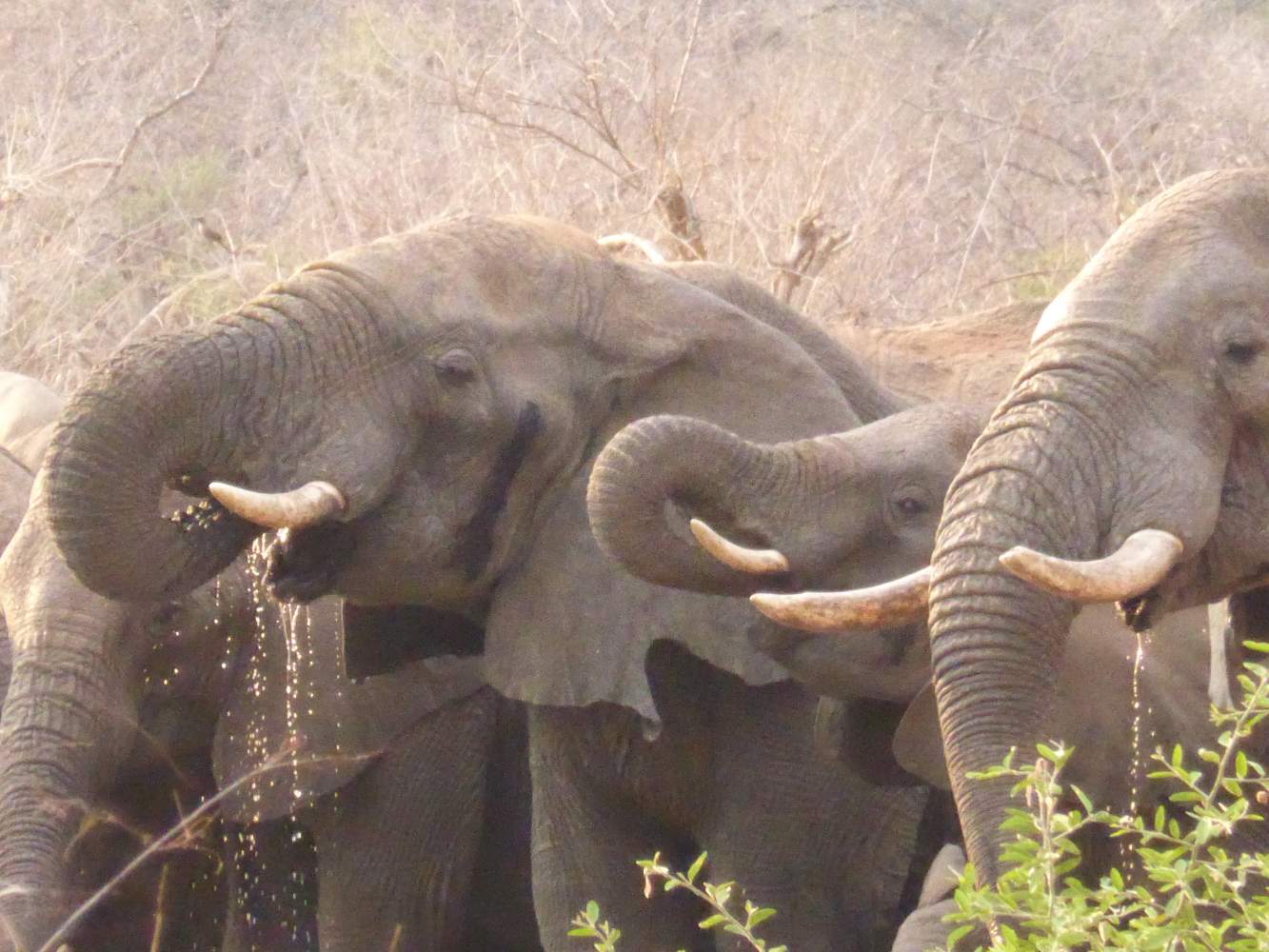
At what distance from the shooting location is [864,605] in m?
3.98

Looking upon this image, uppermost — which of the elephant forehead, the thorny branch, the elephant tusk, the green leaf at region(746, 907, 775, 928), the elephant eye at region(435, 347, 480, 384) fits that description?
the thorny branch

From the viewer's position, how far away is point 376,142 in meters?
13.2

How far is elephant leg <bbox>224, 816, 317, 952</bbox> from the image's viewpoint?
5.93 metres

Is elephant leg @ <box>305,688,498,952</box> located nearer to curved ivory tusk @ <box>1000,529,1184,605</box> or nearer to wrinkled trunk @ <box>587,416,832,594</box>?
wrinkled trunk @ <box>587,416,832,594</box>

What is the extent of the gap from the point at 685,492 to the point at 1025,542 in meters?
0.87

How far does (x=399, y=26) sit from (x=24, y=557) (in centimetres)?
1108

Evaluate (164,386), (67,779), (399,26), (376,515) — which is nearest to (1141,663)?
(376,515)

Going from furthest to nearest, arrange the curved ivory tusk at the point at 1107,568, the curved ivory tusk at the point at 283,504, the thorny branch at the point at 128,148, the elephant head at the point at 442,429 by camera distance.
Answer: the thorny branch at the point at 128,148
the elephant head at the point at 442,429
the curved ivory tusk at the point at 283,504
the curved ivory tusk at the point at 1107,568

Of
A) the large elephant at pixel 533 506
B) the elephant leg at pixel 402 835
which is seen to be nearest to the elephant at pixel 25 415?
the elephant leg at pixel 402 835

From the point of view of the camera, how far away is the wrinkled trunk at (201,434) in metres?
4.36

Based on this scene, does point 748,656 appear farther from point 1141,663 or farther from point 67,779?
point 67,779

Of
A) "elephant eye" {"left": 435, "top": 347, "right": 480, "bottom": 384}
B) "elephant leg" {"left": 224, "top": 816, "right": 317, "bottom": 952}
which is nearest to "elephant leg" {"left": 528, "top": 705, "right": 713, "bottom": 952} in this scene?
"elephant eye" {"left": 435, "top": 347, "right": 480, "bottom": 384}

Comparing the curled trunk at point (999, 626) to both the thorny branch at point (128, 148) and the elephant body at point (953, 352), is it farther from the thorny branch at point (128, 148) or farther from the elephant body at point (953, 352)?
the thorny branch at point (128, 148)

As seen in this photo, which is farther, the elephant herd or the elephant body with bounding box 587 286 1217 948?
the elephant body with bounding box 587 286 1217 948
